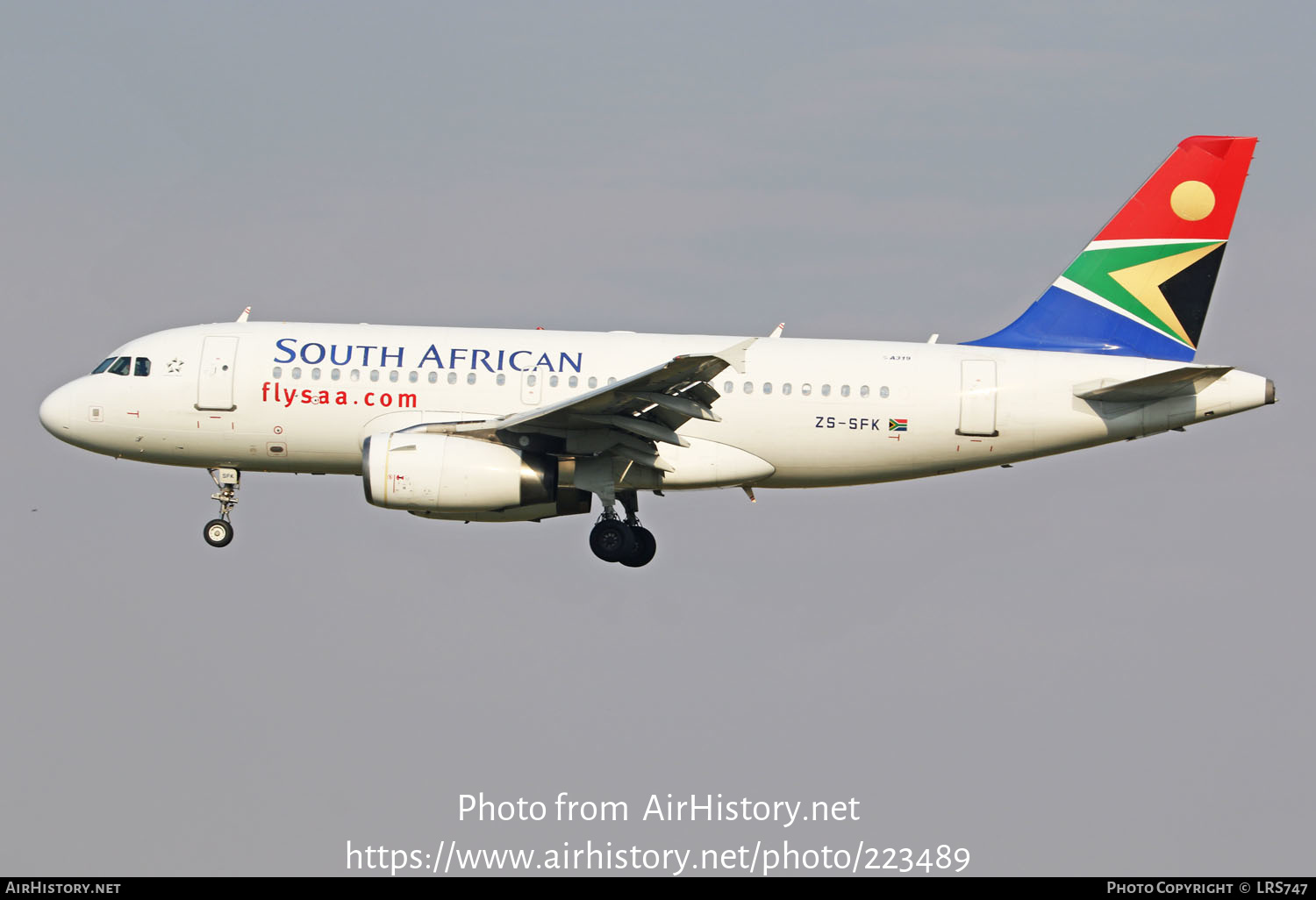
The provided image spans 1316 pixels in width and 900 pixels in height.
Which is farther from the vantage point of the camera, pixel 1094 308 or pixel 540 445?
pixel 1094 308

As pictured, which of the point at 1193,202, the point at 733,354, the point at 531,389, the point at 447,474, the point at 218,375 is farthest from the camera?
the point at 1193,202

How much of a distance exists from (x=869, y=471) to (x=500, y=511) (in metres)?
7.04

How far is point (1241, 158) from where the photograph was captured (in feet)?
103

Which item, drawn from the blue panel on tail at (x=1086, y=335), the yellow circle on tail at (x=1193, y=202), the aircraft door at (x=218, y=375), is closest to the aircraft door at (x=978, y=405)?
the blue panel on tail at (x=1086, y=335)

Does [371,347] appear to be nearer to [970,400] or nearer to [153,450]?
[153,450]

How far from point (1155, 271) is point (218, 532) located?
62.9 ft

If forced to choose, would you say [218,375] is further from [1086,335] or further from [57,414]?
[1086,335]

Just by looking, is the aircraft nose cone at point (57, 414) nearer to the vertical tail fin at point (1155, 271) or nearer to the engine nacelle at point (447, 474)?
the engine nacelle at point (447, 474)

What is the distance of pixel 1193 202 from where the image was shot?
103 ft

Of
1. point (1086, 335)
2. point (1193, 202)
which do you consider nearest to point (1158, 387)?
point (1086, 335)

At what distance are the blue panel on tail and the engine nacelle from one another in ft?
30.5

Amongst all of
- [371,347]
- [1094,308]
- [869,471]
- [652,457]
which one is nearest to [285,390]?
[371,347]

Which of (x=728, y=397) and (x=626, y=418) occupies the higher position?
(x=728, y=397)

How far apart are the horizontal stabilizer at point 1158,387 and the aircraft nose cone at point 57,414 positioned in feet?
63.8
